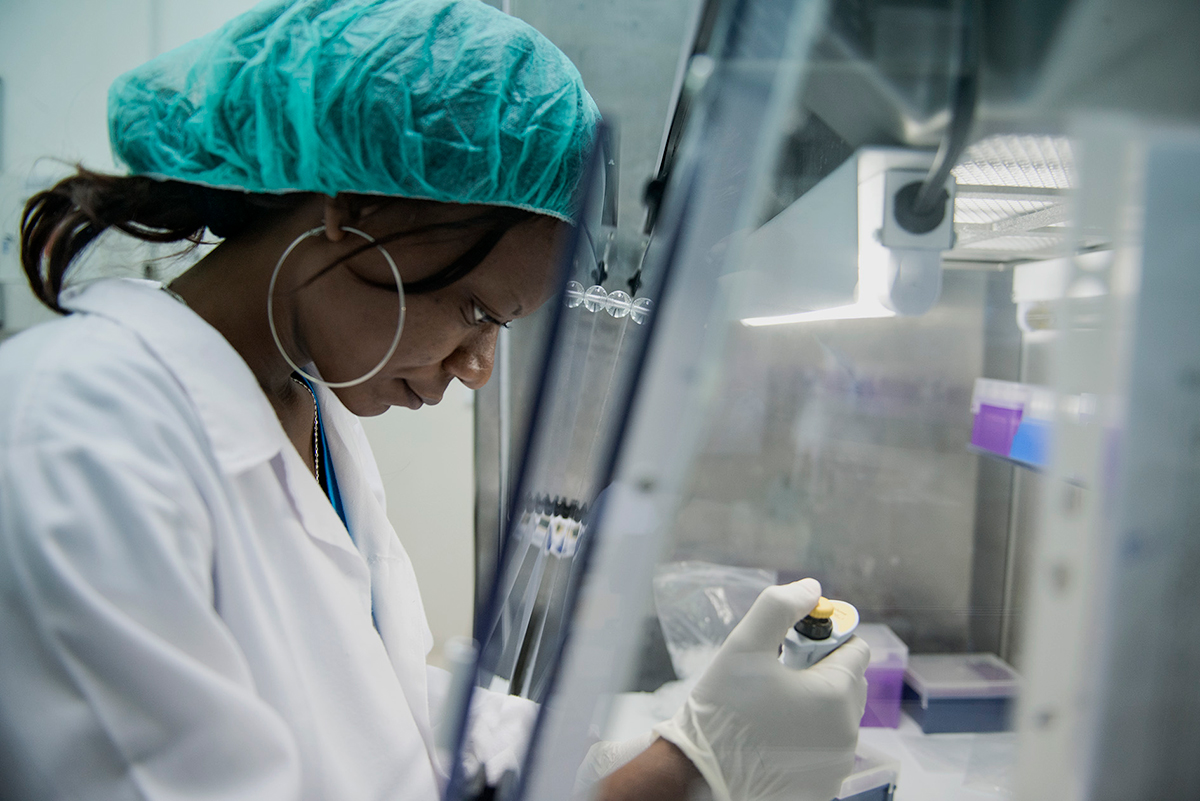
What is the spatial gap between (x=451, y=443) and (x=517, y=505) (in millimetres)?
1204

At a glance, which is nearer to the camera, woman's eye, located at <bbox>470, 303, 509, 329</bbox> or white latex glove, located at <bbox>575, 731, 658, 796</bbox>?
white latex glove, located at <bbox>575, 731, 658, 796</bbox>

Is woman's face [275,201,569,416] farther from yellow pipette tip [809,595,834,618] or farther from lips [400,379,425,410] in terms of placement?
yellow pipette tip [809,595,834,618]

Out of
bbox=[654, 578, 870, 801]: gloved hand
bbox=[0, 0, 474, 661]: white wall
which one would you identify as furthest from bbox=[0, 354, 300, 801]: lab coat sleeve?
bbox=[0, 0, 474, 661]: white wall

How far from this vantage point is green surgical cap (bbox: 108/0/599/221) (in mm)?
638

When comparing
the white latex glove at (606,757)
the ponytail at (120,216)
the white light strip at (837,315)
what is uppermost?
the ponytail at (120,216)

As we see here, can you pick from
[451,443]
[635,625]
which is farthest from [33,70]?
[635,625]

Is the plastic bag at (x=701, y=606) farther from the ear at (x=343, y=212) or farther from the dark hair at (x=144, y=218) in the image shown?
the ear at (x=343, y=212)

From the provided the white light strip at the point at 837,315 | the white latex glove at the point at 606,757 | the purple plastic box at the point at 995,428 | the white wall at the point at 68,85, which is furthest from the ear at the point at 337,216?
the white wall at the point at 68,85

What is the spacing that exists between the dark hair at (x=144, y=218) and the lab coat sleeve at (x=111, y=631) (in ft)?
1.01

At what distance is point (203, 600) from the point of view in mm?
523

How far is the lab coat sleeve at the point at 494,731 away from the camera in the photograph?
0.60 m

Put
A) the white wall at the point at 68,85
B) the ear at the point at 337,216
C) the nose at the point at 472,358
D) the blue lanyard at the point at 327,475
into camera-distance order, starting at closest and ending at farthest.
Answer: the ear at the point at 337,216
the nose at the point at 472,358
the blue lanyard at the point at 327,475
the white wall at the point at 68,85

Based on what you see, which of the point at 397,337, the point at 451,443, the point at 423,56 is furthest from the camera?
the point at 451,443

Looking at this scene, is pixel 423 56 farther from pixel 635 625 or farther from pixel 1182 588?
pixel 1182 588
